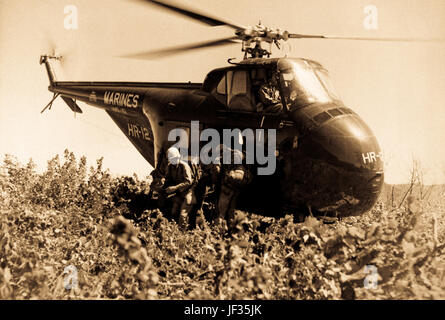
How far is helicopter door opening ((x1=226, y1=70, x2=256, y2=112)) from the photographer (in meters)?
7.66

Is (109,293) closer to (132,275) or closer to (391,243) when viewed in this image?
(132,275)

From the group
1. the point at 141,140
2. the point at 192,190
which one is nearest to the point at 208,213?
the point at 192,190

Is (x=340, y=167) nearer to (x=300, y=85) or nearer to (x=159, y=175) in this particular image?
(x=300, y=85)

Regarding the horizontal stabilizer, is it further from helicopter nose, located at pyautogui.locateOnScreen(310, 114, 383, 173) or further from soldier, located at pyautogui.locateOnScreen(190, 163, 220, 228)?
helicopter nose, located at pyautogui.locateOnScreen(310, 114, 383, 173)

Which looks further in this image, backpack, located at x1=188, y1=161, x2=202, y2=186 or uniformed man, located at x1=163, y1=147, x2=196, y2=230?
backpack, located at x1=188, y1=161, x2=202, y2=186

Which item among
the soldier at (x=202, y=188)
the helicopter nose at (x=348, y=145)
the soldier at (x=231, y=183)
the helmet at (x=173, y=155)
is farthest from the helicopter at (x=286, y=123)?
the soldier at (x=202, y=188)

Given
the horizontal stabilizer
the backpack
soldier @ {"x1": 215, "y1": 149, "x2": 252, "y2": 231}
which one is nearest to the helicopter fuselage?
soldier @ {"x1": 215, "y1": 149, "x2": 252, "y2": 231}

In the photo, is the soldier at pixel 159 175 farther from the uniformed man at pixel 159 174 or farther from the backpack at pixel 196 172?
the backpack at pixel 196 172

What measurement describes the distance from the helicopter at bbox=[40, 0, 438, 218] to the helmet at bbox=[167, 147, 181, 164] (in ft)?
1.25

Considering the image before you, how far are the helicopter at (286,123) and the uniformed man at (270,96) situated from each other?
0.07 m

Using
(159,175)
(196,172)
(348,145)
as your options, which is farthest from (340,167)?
(159,175)

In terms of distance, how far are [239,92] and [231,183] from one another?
1542 mm

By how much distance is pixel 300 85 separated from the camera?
286 inches
